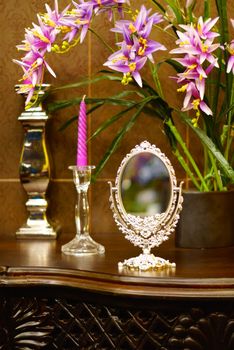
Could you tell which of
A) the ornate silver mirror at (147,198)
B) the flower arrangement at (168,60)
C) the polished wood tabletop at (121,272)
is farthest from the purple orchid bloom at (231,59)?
the polished wood tabletop at (121,272)

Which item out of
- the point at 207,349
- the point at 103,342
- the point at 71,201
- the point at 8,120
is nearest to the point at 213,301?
the point at 207,349

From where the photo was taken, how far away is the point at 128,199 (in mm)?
1297

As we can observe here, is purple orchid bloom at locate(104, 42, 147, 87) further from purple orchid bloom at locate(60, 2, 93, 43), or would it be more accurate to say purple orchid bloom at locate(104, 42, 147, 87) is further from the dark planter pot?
the dark planter pot

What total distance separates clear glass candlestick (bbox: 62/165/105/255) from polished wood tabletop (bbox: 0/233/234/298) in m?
0.02

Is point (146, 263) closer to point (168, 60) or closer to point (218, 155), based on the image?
point (218, 155)

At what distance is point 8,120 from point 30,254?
0.46 metres

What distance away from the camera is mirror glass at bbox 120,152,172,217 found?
1.28 meters

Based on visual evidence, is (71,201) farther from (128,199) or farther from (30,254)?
(128,199)

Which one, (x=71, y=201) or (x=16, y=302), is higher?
(x=71, y=201)

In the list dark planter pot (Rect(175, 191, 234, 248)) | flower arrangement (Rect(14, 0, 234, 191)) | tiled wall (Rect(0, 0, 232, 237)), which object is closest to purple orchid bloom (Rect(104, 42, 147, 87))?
flower arrangement (Rect(14, 0, 234, 191))

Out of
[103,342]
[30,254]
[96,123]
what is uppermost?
[96,123]

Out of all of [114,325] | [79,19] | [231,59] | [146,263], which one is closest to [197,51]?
[231,59]

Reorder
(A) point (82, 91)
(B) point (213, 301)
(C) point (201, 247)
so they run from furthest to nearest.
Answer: (A) point (82, 91)
(C) point (201, 247)
(B) point (213, 301)

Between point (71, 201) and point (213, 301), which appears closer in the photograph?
point (213, 301)
